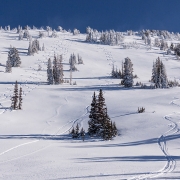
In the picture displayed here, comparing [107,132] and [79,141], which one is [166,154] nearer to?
[107,132]

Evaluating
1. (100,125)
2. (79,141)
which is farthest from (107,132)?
(79,141)

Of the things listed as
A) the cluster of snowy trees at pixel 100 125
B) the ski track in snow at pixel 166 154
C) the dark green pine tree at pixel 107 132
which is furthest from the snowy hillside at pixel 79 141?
the cluster of snowy trees at pixel 100 125

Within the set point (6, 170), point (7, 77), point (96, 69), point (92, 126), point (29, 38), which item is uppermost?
point (29, 38)

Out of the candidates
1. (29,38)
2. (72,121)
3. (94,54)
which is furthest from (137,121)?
(29,38)

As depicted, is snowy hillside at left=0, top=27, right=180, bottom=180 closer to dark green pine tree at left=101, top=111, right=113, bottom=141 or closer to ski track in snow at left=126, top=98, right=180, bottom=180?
ski track in snow at left=126, top=98, right=180, bottom=180

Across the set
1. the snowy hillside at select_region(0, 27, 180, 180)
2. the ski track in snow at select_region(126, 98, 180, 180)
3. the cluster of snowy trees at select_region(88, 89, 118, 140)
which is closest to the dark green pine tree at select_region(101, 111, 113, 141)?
the cluster of snowy trees at select_region(88, 89, 118, 140)

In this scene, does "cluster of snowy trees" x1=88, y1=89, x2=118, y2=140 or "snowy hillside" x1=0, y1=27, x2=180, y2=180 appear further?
"cluster of snowy trees" x1=88, y1=89, x2=118, y2=140

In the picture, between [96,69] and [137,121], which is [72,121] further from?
[96,69]

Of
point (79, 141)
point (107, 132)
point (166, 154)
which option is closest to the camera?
point (166, 154)

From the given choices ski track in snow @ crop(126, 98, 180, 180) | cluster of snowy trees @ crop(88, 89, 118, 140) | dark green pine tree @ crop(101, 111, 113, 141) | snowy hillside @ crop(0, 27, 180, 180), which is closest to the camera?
ski track in snow @ crop(126, 98, 180, 180)

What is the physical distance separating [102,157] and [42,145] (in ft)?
22.7

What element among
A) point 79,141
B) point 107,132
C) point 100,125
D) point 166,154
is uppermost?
point 100,125

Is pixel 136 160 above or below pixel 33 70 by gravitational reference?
below

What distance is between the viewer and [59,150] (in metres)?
18.8
